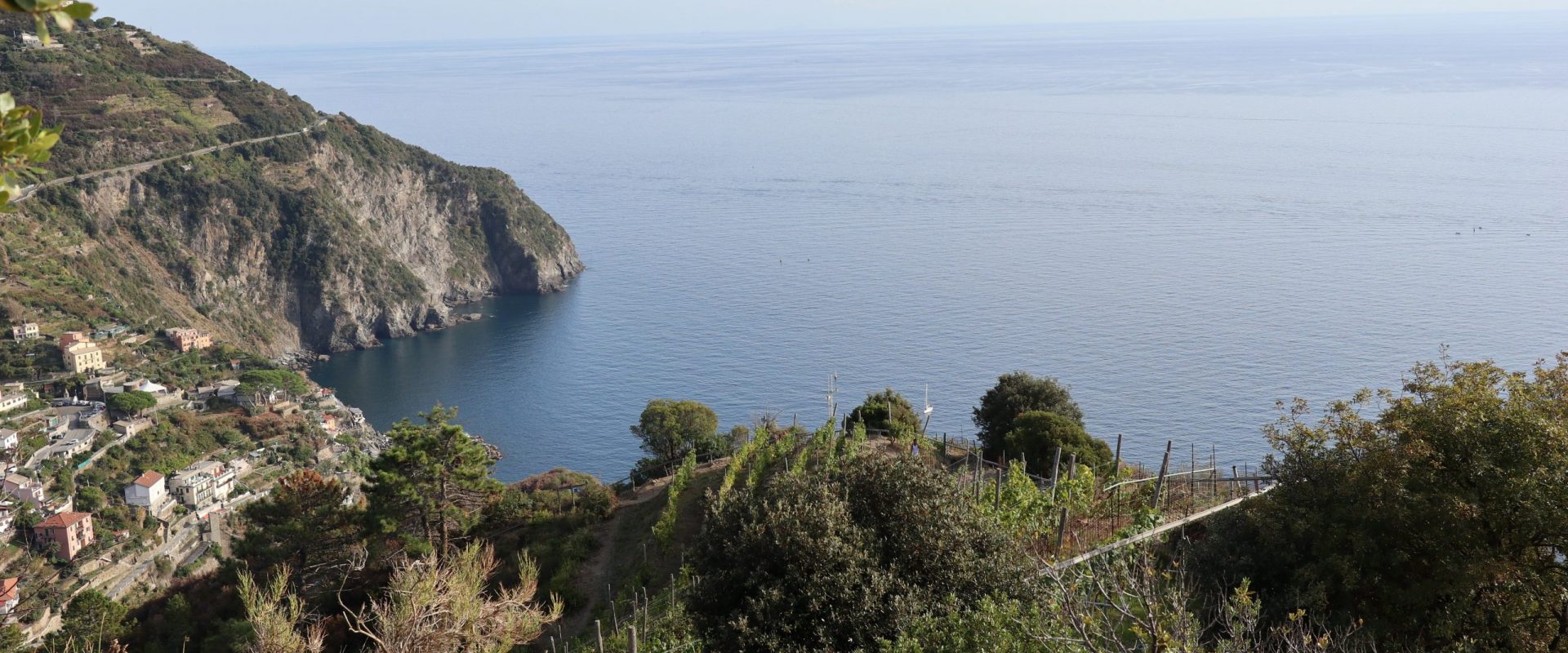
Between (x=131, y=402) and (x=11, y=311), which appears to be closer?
(x=131, y=402)

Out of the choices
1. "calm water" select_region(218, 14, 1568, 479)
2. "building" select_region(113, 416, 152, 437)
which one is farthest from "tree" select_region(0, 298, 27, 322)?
"calm water" select_region(218, 14, 1568, 479)

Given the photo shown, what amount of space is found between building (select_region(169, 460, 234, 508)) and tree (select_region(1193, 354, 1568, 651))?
52.2 m

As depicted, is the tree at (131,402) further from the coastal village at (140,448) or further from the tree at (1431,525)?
the tree at (1431,525)

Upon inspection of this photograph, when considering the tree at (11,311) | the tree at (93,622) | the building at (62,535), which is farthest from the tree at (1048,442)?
the tree at (11,311)

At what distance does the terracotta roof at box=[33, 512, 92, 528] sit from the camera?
1747 inches

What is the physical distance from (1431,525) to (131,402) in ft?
209

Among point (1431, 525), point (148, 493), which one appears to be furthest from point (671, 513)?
point (148, 493)

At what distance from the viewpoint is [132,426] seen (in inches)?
2255

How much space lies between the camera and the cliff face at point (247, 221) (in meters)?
73.9

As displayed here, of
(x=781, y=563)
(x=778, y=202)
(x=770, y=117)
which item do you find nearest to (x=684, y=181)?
(x=778, y=202)

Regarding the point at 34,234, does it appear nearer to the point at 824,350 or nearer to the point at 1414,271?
the point at 824,350

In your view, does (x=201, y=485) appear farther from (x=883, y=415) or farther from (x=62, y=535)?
(x=883, y=415)

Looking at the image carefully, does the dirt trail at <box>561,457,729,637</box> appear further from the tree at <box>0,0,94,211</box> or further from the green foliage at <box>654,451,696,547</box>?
the tree at <box>0,0,94,211</box>

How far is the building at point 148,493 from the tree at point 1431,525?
171 ft
